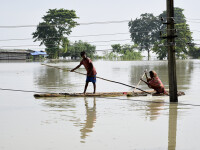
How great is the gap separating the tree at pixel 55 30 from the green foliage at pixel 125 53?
1090cm

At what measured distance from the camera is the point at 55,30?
220 ft

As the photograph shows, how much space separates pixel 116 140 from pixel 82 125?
4.77 feet

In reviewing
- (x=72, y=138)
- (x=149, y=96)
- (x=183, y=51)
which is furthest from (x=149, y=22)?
(x=72, y=138)

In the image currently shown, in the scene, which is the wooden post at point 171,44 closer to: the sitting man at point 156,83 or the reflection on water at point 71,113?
the sitting man at point 156,83

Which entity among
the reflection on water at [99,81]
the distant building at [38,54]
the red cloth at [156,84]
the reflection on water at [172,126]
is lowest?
the reflection on water at [172,126]

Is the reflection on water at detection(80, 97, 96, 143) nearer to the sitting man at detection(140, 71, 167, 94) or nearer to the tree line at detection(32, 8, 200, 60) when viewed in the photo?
the sitting man at detection(140, 71, 167, 94)

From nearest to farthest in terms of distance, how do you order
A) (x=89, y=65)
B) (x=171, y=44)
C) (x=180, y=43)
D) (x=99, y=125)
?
(x=99, y=125)
(x=171, y=44)
(x=89, y=65)
(x=180, y=43)

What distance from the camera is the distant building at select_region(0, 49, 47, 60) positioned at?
65.2 m

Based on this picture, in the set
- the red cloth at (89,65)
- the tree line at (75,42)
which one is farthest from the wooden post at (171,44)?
the tree line at (75,42)

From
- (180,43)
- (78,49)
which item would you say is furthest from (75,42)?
(180,43)

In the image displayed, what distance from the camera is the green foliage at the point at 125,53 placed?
246ft

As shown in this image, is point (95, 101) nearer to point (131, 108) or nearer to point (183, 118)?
point (131, 108)

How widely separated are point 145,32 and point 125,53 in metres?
9.90

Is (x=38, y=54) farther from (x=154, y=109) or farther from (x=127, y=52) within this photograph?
(x=154, y=109)
